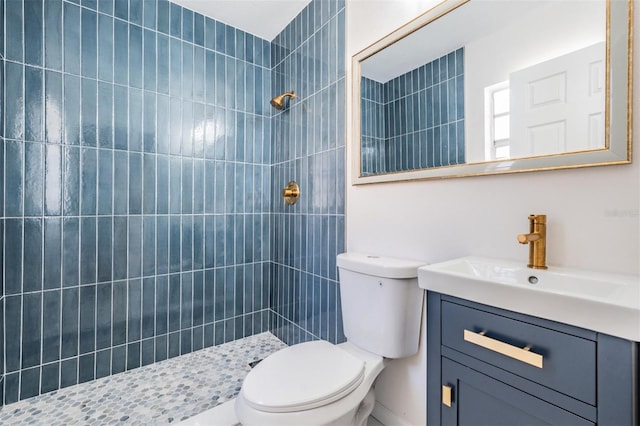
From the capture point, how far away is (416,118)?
131 centimetres

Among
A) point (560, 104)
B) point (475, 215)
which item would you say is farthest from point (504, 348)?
point (560, 104)

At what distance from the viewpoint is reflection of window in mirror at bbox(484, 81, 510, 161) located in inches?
39.8

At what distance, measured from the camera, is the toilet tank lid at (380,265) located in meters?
1.16

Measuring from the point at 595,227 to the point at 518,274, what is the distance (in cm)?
23

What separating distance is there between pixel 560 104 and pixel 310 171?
126 centimetres

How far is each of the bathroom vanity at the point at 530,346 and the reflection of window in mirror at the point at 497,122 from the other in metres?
0.37

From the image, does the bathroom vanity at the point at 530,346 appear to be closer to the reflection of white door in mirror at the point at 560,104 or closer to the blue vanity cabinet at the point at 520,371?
the blue vanity cabinet at the point at 520,371

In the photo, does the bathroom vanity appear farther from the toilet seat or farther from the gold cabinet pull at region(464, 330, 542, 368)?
the toilet seat

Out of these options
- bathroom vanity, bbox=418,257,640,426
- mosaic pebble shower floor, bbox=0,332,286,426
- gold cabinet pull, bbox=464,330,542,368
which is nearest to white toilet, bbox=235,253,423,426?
bathroom vanity, bbox=418,257,640,426

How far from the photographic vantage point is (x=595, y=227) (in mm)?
821

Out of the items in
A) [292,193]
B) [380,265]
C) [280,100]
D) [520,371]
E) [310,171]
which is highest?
[280,100]

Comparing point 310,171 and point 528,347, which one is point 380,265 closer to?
point 528,347

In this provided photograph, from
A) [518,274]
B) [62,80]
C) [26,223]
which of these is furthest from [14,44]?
[518,274]

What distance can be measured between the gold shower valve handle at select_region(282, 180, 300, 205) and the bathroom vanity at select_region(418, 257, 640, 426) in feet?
3.93
